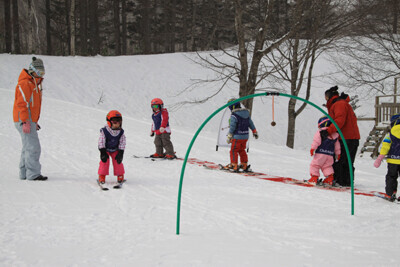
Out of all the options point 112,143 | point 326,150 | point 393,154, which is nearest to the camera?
point 393,154

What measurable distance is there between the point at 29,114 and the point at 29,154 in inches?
29.0

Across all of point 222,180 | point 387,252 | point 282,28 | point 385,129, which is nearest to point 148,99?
point 282,28

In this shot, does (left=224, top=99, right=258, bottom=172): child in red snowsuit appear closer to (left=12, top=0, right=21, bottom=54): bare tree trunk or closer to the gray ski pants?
the gray ski pants

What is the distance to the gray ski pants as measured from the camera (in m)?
6.34

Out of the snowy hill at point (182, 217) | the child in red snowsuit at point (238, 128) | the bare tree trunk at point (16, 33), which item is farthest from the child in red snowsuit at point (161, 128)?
the bare tree trunk at point (16, 33)

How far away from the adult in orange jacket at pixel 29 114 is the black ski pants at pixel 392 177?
625 cm

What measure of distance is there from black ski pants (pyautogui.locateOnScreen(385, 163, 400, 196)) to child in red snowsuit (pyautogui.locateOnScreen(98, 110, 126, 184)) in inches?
186

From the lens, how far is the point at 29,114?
20.7ft

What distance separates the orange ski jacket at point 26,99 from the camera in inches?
246

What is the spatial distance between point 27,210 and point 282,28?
14.4 metres

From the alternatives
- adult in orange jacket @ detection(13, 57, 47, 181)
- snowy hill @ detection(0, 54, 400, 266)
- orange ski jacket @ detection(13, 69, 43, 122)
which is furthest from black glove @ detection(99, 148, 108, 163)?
orange ski jacket @ detection(13, 69, 43, 122)

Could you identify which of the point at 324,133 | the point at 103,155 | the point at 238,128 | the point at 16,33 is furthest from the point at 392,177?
the point at 16,33

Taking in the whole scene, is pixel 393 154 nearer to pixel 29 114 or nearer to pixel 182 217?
pixel 182 217

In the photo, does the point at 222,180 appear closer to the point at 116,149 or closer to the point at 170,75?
the point at 116,149
